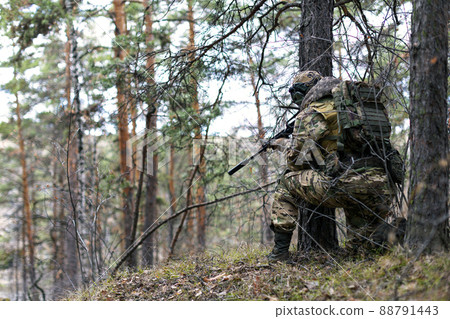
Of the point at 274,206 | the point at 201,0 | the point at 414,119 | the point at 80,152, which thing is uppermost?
the point at 201,0

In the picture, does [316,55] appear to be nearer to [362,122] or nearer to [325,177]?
[362,122]

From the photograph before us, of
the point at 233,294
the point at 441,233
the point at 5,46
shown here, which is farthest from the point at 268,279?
the point at 5,46

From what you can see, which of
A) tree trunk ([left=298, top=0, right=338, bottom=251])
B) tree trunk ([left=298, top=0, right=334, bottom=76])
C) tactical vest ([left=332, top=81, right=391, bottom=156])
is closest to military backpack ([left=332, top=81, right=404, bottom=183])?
tactical vest ([left=332, top=81, right=391, bottom=156])

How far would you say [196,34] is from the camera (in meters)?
5.76

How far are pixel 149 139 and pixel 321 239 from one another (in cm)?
521

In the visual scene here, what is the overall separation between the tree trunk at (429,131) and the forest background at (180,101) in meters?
0.02

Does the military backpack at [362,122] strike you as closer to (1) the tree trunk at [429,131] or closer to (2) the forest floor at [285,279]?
(1) the tree trunk at [429,131]

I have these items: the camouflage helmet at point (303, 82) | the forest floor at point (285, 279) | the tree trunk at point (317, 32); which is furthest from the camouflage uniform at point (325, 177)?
the tree trunk at point (317, 32)

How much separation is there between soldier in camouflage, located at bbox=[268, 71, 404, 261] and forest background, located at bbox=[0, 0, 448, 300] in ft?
0.91

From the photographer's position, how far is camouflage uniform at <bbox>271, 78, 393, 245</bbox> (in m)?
3.69

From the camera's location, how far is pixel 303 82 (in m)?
4.30

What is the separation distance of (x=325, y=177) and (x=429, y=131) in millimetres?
1004

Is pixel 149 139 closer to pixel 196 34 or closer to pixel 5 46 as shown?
pixel 196 34

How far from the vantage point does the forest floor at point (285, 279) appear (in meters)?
2.84
